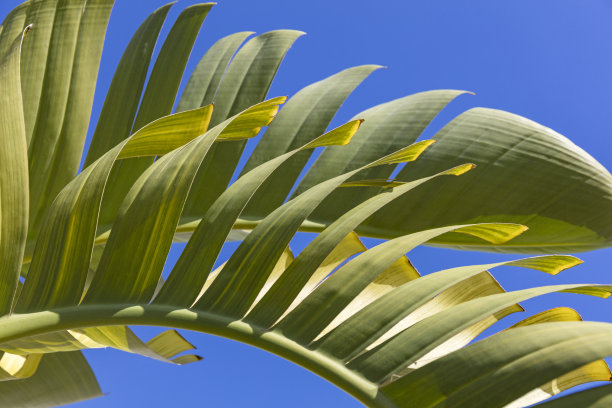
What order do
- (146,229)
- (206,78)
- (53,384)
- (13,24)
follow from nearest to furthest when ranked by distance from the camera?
(146,229) → (13,24) → (53,384) → (206,78)

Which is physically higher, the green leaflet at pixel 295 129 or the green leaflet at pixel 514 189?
the green leaflet at pixel 295 129

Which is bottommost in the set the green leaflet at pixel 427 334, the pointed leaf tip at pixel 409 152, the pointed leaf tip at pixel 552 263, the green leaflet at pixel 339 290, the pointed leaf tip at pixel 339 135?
the green leaflet at pixel 427 334

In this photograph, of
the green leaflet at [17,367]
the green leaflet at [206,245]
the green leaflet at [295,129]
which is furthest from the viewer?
the green leaflet at [295,129]

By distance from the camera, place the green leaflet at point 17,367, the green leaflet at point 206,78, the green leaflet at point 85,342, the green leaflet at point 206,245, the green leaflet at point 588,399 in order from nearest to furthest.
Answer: the green leaflet at point 588,399 < the green leaflet at point 206,245 < the green leaflet at point 85,342 < the green leaflet at point 17,367 < the green leaflet at point 206,78

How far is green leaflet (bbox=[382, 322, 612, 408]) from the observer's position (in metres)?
0.49

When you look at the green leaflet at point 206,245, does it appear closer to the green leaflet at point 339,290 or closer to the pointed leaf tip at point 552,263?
the green leaflet at point 339,290

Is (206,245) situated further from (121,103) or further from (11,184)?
(121,103)

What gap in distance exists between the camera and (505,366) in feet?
1.67

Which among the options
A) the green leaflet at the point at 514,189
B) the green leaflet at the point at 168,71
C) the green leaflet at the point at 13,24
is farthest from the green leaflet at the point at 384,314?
the green leaflet at the point at 13,24

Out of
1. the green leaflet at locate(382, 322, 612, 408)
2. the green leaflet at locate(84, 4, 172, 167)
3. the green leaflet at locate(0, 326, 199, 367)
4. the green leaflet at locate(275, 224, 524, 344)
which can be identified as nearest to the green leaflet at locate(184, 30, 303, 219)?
the green leaflet at locate(84, 4, 172, 167)

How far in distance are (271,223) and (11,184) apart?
0.32m

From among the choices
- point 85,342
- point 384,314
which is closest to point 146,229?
point 384,314

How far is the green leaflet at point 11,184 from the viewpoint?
0.71m

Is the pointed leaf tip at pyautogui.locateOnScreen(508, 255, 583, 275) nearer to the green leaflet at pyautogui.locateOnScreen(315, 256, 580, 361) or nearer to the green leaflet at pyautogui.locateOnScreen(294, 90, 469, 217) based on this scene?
the green leaflet at pyautogui.locateOnScreen(315, 256, 580, 361)
